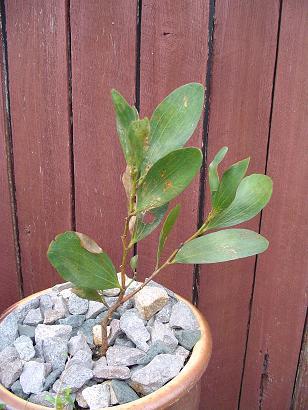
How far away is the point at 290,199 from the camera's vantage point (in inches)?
37.9

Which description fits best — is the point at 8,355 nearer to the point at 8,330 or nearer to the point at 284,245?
the point at 8,330

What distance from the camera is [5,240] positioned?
3.57 feet

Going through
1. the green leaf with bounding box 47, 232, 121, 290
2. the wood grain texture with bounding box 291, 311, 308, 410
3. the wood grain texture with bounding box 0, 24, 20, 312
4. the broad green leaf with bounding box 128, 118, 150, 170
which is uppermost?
the broad green leaf with bounding box 128, 118, 150, 170

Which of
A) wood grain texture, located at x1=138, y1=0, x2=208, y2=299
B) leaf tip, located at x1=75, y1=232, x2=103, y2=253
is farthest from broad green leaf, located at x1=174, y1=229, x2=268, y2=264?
wood grain texture, located at x1=138, y1=0, x2=208, y2=299

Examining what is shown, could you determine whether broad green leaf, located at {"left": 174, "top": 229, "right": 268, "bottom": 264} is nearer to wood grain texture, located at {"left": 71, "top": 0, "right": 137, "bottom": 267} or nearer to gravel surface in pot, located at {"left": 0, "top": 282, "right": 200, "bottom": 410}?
gravel surface in pot, located at {"left": 0, "top": 282, "right": 200, "bottom": 410}

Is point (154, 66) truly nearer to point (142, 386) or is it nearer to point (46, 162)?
point (46, 162)

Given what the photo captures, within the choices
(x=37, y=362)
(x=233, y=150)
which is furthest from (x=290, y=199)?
(x=37, y=362)

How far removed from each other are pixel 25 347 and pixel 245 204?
370mm

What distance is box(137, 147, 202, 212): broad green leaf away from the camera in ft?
1.78

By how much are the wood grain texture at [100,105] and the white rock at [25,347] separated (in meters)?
0.36

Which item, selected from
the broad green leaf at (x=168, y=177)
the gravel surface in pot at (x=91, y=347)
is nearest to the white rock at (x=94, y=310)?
the gravel surface in pot at (x=91, y=347)

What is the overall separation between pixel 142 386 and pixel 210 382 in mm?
563

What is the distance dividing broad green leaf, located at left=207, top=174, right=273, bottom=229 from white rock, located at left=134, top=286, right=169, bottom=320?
0.58 feet

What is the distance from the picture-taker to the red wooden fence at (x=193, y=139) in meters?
0.89
